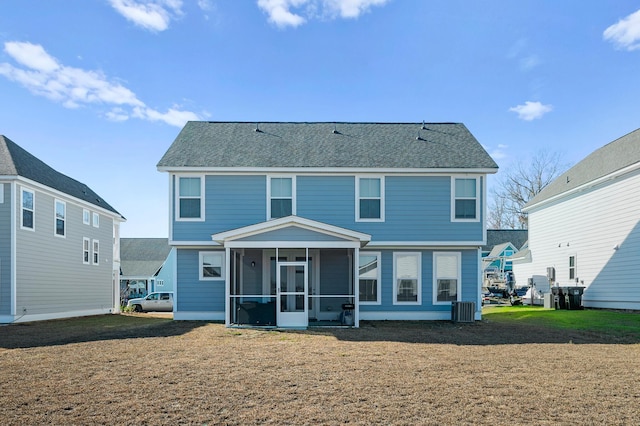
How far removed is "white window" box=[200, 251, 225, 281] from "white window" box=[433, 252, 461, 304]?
24.9 ft

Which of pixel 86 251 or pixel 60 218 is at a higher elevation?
pixel 60 218

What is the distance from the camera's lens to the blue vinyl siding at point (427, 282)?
17.3 meters

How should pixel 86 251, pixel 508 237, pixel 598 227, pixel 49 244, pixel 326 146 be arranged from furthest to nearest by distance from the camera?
pixel 508 237
pixel 86 251
pixel 598 227
pixel 49 244
pixel 326 146

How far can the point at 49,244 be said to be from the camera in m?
20.5

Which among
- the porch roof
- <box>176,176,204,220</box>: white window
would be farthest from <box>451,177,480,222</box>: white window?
<box>176,176,204,220</box>: white window

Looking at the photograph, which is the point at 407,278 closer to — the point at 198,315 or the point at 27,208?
the point at 198,315

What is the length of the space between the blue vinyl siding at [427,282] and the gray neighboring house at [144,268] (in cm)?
3057

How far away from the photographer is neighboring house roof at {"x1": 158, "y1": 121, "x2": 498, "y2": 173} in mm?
17375

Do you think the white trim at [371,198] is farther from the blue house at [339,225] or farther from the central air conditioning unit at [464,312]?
the central air conditioning unit at [464,312]

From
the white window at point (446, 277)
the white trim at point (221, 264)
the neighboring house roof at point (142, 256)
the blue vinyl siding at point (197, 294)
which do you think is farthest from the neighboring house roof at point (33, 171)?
the neighboring house roof at point (142, 256)

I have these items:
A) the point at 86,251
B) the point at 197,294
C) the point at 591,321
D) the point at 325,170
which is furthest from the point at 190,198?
the point at 591,321

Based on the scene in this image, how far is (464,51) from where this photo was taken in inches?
701

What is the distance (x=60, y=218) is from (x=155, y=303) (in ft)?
32.0

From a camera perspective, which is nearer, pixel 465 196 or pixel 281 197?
pixel 281 197
